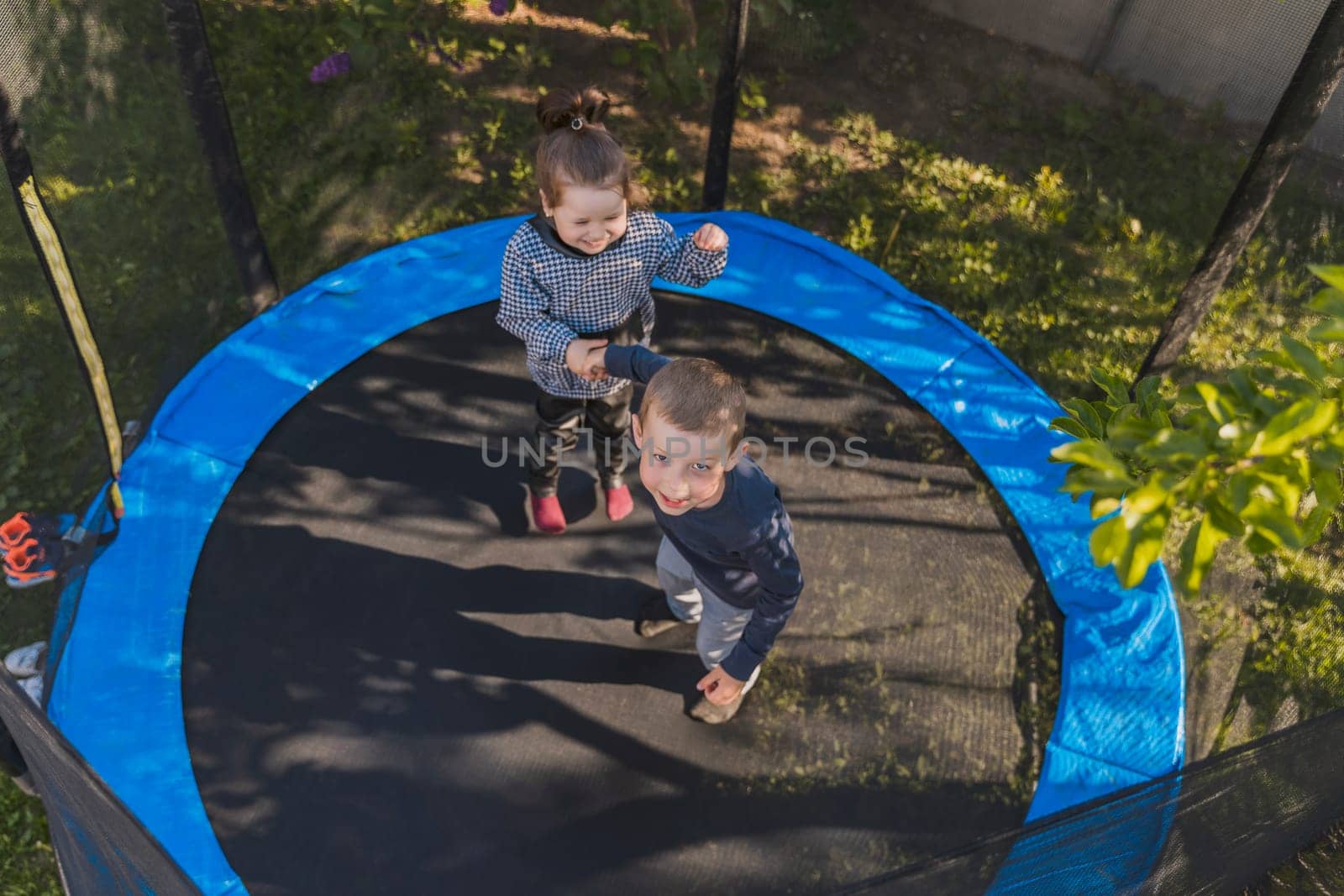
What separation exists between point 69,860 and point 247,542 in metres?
0.91

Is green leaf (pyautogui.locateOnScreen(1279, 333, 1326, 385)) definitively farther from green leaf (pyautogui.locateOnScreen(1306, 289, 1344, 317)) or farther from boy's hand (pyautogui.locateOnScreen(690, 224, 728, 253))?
boy's hand (pyautogui.locateOnScreen(690, 224, 728, 253))

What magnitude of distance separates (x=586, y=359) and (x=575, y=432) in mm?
578

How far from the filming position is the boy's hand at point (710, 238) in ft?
7.40

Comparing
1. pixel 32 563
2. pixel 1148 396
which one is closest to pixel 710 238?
pixel 1148 396

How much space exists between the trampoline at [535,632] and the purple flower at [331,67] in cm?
99

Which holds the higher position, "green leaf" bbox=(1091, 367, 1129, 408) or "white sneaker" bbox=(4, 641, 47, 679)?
"green leaf" bbox=(1091, 367, 1129, 408)

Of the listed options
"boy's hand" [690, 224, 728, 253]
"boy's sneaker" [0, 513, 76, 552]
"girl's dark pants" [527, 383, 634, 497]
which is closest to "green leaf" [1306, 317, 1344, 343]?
"boy's hand" [690, 224, 728, 253]

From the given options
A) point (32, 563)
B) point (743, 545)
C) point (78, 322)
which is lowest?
point (32, 563)

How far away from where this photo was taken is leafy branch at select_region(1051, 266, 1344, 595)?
3.54ft

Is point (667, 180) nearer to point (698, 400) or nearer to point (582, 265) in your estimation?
point (582, 265)

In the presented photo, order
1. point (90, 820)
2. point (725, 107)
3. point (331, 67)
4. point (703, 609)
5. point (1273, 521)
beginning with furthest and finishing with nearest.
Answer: point (331, 67) < point (725, 107) < point (703, 609) < point (90, 820) < point (1273, 521)

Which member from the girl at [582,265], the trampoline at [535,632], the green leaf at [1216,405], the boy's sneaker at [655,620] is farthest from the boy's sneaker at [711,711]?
the green leaf at [1216,405]

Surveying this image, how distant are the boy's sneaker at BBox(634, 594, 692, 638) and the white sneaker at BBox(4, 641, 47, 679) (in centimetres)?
155

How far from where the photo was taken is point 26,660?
2.62m
